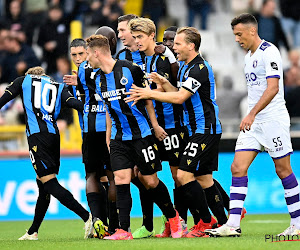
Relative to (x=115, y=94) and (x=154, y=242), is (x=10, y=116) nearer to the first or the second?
(x=115, y=94)

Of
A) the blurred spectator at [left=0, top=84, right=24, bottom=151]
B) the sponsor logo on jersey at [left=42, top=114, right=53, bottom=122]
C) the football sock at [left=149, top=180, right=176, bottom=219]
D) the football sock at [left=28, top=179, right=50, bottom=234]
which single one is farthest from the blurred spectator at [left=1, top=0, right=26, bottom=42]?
the football sock at [left=149, top=180, right=176, bottom=219]

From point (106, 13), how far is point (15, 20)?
2085 mm

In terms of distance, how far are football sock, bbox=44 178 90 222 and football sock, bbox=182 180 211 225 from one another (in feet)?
3.70

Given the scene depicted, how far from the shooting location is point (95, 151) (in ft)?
26.4

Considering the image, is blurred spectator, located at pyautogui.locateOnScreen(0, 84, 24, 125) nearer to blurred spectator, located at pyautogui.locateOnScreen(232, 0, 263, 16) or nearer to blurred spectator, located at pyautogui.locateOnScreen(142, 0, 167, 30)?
blurred spectator, located at pyautogui.locateOnScreen(142, 0, 167, 30)

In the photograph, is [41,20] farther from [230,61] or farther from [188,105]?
[188,105]

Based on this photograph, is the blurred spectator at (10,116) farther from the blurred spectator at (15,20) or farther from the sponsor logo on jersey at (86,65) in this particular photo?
the sponsor logo on jersey at (86,65)

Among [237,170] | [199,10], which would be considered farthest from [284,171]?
[199,10]

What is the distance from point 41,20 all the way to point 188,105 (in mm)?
9717

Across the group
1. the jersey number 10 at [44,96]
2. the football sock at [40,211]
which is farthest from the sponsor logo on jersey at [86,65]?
the football sock at [40,211]

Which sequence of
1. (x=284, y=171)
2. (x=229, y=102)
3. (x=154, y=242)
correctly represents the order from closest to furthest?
(x=154, y=242) < (x=284, y=171) < (x=229, y=102)

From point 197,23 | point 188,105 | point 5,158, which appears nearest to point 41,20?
point 197,23

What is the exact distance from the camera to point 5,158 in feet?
40.9

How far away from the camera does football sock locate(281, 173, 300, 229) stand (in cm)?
730
